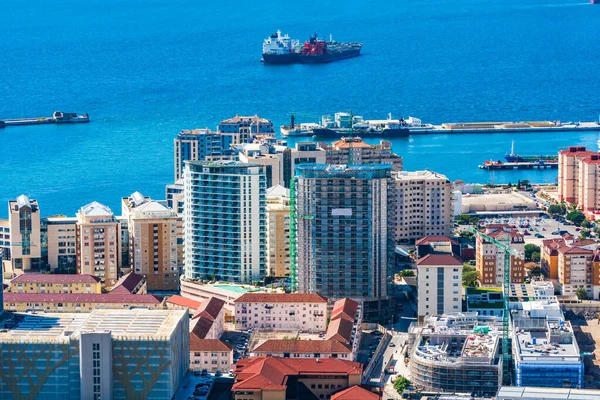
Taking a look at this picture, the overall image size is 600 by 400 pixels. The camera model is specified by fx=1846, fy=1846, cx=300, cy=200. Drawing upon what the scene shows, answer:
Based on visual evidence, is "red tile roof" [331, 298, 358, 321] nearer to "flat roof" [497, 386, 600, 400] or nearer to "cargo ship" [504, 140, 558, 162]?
"flat roof" [497, 386, 600, 400]

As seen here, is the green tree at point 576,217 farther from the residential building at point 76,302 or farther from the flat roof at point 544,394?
the flat roof at point 544,394

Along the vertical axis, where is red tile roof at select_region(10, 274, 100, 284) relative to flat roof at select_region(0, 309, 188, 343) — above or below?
above

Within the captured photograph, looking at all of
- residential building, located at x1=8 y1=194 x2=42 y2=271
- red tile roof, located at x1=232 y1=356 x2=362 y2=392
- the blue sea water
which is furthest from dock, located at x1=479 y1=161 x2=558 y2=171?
red tile roof, located at x1=232 y1=356 x2=362 y2=392

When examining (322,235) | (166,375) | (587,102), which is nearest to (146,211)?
(322,235)

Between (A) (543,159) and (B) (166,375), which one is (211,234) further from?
(A) (543,159)

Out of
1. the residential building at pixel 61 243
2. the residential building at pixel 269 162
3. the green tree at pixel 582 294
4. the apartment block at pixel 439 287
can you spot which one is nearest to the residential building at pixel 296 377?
the apartment block at pixel 439 287

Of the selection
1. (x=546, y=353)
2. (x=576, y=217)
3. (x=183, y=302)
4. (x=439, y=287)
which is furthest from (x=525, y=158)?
(x=546, y=353)
